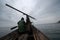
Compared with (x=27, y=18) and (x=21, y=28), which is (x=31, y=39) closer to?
(x=21, y=28)

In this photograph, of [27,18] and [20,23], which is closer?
[20,23]

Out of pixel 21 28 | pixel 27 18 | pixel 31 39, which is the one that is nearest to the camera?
pixel 31 39

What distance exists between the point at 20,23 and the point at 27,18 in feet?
12.5

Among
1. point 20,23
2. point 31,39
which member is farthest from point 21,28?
point 31,39

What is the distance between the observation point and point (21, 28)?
6.88 meters

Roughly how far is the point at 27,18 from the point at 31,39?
18.0 feet

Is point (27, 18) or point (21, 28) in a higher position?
point (27, 18)

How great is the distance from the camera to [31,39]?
562cm

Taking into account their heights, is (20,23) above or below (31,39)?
above

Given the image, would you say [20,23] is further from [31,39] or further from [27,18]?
[27,18]

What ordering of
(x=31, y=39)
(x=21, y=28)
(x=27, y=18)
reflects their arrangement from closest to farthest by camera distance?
(x=31, y=39) < (x=21, y=28) < (x=27, y=18)

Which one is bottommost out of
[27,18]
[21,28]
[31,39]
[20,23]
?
[31,39]

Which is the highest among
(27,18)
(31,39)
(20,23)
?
(27,18)

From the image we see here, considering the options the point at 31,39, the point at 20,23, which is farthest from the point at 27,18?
the point at 31,39
